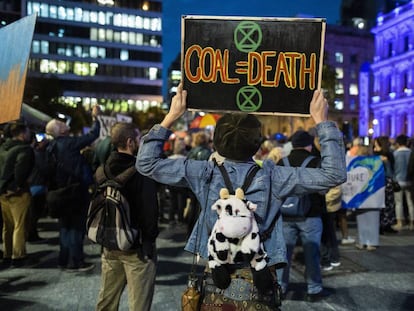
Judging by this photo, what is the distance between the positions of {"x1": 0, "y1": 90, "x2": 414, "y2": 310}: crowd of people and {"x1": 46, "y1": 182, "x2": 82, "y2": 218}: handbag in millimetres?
58

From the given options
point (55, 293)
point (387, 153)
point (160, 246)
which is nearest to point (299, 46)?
point (55, 293)

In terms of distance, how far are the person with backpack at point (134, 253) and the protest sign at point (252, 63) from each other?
1163mm

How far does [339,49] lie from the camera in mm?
73125

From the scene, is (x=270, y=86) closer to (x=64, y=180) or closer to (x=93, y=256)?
(x=64, y=180)

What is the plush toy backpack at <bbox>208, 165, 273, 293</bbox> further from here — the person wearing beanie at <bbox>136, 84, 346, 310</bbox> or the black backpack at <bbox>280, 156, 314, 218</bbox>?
the black backpack at <bbox>280, 156, 314, 218</bbox>

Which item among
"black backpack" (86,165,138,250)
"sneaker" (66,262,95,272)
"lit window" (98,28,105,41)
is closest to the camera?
"black backpack" (86,165,138,250)

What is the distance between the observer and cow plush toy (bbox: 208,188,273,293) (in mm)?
2367

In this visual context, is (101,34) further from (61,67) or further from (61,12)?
(61,67)

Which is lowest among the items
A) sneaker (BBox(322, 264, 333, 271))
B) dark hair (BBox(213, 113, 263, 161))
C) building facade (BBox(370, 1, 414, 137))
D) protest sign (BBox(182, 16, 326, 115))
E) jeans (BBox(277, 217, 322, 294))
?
sneaker (BBox(322, 264, 333, 271))

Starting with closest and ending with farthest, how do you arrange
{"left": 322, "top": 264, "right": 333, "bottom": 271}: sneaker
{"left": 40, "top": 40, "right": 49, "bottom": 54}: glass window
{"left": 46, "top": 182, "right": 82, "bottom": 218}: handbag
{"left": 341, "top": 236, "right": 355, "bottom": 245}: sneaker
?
{"left": 46, "top": 182, "right": 82, "bottom": 218}: handbag
{"left": 322, "top": 264, "right": 333, "bottom": 271}: sneaker
{"left": 341, "top": 236, "right": 355, "bottom": 245}: sneaker
{"left": 40, "top": 40, "right": 49, "bottom": 54}: glass window

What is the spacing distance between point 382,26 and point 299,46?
212 ft

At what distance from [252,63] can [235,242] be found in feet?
3.68

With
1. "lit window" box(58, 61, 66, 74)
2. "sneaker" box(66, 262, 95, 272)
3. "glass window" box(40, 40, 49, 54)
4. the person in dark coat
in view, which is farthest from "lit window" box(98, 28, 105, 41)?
"sneaker" box(66, 262, 95, 272)

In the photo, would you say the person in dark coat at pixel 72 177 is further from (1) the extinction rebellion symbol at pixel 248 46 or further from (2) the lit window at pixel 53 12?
(2) the lit window at pixel 53 12
